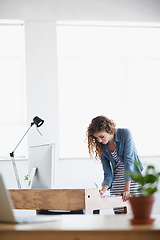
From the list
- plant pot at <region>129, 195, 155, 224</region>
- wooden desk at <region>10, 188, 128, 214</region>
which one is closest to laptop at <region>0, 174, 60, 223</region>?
plant pot at <region>129, 195, 155, 224</region>

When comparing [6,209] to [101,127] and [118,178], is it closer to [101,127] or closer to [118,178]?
[101,127]

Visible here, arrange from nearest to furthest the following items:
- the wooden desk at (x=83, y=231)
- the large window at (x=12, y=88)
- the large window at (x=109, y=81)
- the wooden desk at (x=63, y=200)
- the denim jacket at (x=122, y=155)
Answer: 1. the wooden desk at (x=83, y=231)
2. the wooden desk at (x=63, y=200)
3. the denim jacket at (x=122, y=155)
4. the large window at (x=12, y=88)
5. the large window at (x=109, y=81)

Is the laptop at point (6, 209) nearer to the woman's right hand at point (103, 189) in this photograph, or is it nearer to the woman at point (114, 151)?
the woman's right hand at point (103, 189)

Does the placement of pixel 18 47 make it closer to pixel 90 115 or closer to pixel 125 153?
pixel 90 115

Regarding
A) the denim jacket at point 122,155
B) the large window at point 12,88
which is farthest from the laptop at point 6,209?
the large window at point 12,88

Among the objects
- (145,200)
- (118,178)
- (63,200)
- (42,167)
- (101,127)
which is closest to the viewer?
(145,200)

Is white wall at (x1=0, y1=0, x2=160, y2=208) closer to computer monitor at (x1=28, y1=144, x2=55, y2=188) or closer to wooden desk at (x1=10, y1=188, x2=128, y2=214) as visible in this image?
computer monitor at (x1=28, y1=144, x2=55, y2=188)

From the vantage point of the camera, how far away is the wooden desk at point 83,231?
3.18 ft

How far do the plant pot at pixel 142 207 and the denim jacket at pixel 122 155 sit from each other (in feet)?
4.87

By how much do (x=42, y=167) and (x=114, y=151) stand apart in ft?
2.02

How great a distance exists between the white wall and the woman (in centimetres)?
163

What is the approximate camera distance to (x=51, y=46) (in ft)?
15.4

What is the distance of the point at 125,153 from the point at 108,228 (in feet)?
5.83

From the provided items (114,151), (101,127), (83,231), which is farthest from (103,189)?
(83,231)
